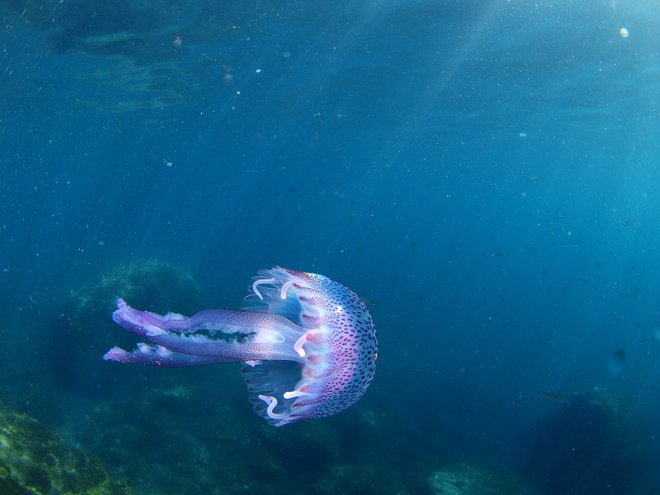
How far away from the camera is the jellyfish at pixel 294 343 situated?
7.84ft

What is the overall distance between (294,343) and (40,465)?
235cm

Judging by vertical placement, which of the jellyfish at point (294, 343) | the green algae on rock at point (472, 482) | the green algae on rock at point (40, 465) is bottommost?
the green algae on rock at point (472, 482)

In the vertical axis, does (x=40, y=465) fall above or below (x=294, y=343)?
below

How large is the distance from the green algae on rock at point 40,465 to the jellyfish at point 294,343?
5.14 feet

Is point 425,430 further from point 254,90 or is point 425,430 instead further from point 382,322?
point 254,90

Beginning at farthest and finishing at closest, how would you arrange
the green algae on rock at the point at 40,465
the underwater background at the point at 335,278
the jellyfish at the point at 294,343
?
the underwater background at the point at 335,278
the green algae on rock at the point at 40,465
the jellyfish at the point at 294,343

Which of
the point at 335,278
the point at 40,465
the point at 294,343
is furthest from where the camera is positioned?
the point at 335,278

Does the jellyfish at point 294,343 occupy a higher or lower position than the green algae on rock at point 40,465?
higher

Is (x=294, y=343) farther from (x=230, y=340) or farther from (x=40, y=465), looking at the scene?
(x=40, y=465)

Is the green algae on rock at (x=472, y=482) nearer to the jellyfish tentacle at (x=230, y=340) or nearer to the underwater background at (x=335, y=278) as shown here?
the underwater background at (x=335, y=278)

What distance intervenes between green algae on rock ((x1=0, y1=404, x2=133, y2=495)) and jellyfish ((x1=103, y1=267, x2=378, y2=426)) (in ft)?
5.14

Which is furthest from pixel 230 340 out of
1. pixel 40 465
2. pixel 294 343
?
pixel 40 465

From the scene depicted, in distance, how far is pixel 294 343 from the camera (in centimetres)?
250

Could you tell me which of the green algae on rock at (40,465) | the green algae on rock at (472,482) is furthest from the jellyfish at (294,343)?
the green algae on rock at (472,482)
